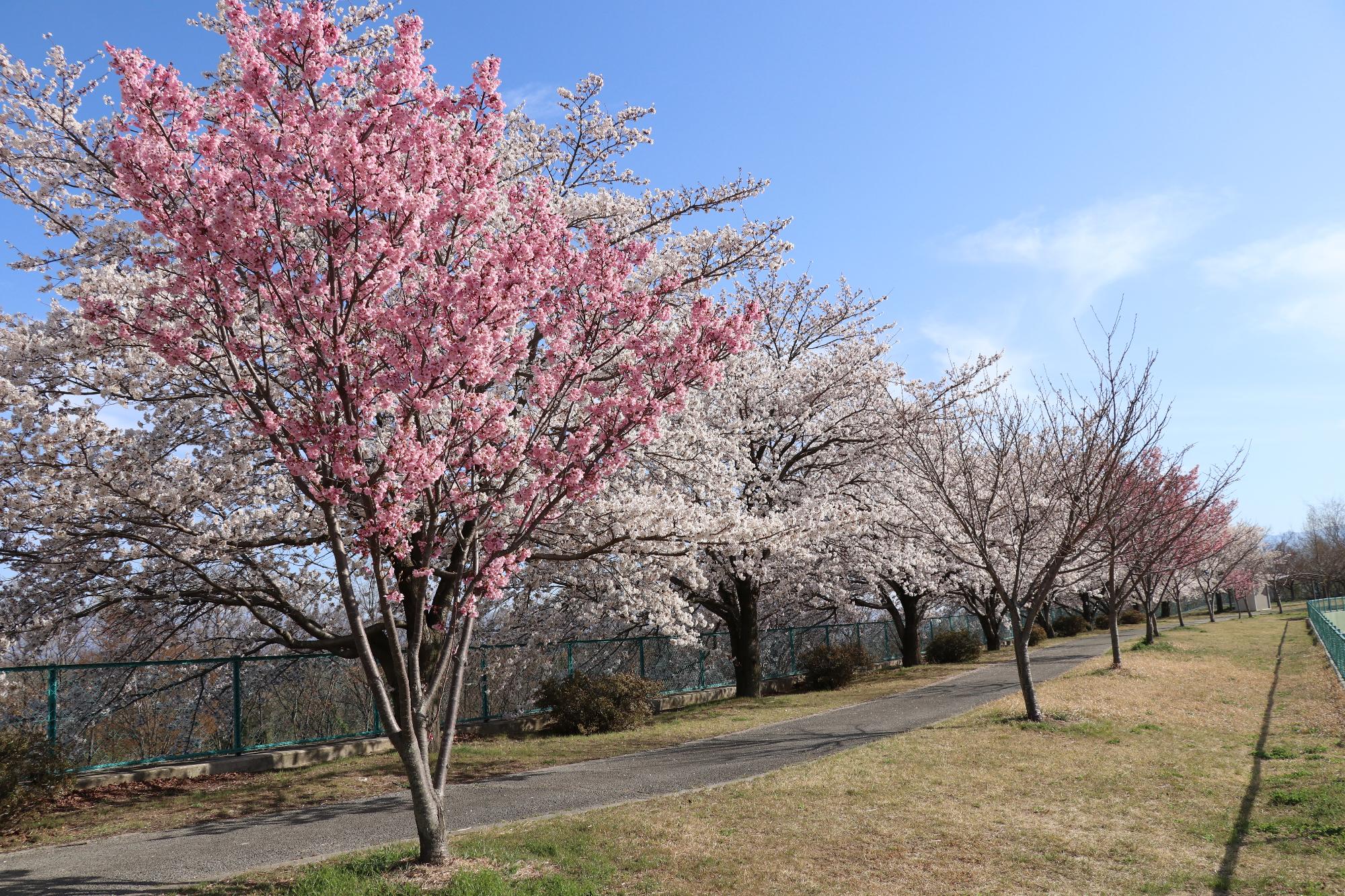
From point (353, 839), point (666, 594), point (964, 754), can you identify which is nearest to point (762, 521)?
point (666, 594)

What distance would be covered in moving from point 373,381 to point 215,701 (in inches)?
289

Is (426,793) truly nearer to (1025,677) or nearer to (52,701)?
(52,701)

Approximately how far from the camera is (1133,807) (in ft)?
24.8

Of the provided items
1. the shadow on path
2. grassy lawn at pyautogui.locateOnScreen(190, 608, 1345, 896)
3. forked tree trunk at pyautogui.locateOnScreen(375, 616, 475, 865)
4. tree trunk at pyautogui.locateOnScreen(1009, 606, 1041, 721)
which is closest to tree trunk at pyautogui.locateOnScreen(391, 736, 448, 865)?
forked tree trunk at pyautogui.locateOnScreen(375, 616, 475, 865)

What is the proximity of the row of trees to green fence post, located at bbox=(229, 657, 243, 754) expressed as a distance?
80 centimetres

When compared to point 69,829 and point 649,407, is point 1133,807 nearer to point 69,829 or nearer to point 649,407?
point 649,407

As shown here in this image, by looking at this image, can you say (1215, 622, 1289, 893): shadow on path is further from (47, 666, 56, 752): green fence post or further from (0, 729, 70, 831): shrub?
(47, 666, 56, 752): green fence post

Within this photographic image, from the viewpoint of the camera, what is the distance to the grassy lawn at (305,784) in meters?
8.15

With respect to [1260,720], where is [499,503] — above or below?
above

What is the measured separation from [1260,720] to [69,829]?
1509 centimetres

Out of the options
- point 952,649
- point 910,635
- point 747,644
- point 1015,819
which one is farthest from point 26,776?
point 910,635

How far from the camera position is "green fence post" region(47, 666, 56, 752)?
9602 mm

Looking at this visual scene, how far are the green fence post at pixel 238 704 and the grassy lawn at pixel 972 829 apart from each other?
220 inches

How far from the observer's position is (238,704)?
11125mm
